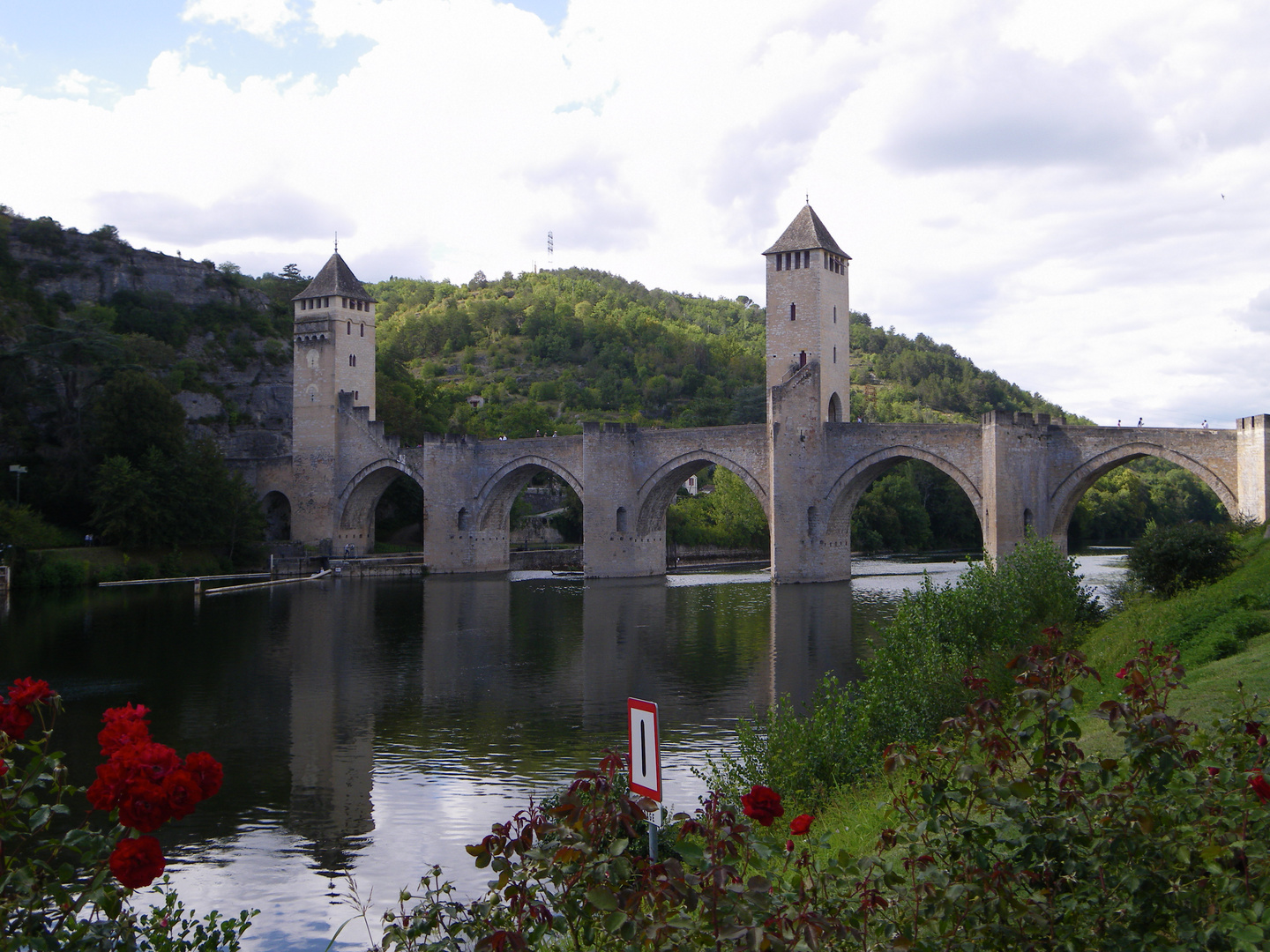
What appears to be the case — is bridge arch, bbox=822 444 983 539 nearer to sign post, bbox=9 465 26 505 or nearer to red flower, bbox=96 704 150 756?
sign post, bbox=9 465 26 505

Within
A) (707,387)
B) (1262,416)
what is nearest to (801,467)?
(1262,416)

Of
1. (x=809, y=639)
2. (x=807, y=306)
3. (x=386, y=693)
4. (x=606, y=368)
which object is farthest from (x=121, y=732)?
(x=606, y=368)

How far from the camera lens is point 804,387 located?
3281cm

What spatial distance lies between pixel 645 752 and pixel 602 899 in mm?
1113

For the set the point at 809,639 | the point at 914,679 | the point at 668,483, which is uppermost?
the point at 668,483

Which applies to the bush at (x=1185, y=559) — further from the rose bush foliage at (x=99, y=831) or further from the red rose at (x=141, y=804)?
the red rose at (x=141, y=804)

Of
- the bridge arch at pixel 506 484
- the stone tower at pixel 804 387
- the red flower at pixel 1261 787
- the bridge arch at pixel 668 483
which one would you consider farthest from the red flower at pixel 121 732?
the bridge arch at pixel 506 484

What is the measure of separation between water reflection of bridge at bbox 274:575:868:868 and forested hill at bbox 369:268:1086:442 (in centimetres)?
2834

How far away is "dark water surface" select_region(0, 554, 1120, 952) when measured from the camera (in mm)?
9250

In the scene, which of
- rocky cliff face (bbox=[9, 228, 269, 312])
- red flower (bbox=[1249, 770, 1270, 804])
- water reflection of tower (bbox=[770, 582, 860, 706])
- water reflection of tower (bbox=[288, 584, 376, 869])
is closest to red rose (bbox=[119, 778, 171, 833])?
red flower (bbox=[1249, 770, 1270, 804])

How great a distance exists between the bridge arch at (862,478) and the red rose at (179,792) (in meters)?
30.4

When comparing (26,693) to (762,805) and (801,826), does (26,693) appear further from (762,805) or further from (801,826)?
(801,826)

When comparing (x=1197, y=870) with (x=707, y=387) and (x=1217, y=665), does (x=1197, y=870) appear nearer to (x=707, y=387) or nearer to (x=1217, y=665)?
(x=1217, y=665)

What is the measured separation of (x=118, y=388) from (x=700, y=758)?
33.7m
